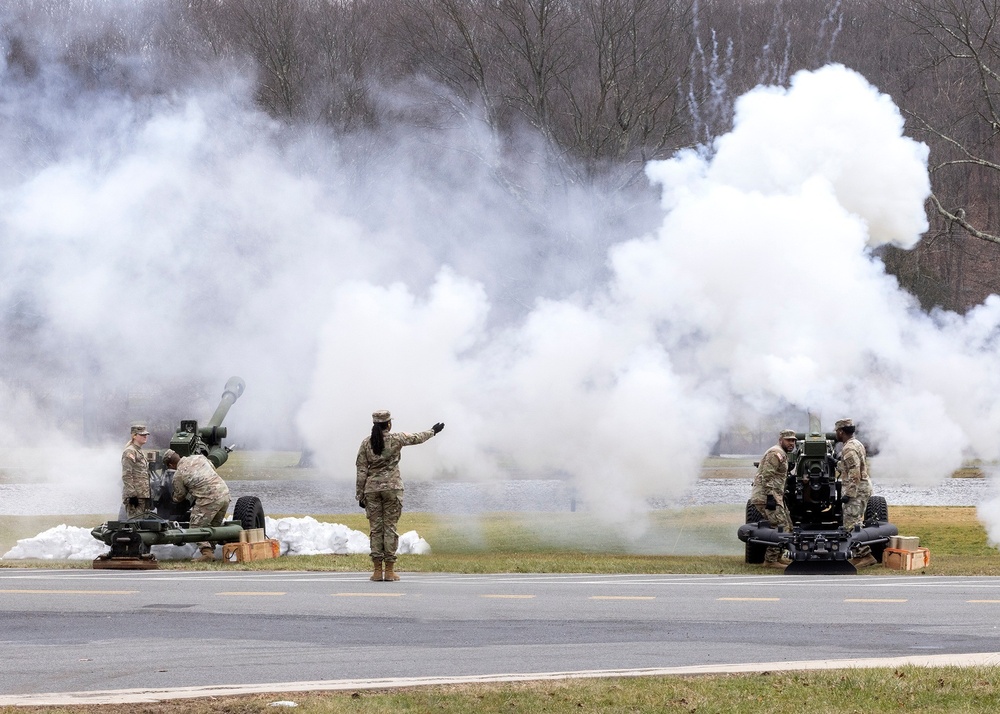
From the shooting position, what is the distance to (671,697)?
355 inches

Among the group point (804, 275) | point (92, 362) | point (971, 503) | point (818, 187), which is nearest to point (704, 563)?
point (804, 275)

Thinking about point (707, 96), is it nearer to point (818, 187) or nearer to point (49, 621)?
point (818, 187)

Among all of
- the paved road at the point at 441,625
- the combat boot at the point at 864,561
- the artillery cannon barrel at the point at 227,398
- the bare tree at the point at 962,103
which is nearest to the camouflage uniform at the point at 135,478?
the artillery cannon barrel at the point at 227,398

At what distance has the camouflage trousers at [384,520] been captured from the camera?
1650cm

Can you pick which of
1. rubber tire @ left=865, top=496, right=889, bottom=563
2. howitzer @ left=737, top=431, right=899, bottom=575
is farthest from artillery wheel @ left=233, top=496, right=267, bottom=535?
rubber tire @ left=865, top=496, right=889, bottom=563

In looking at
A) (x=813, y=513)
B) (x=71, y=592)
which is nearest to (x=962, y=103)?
(x=813, y=513)

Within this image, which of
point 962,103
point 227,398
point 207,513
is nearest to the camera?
point 207,513

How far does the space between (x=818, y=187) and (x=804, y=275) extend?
168 centimetres

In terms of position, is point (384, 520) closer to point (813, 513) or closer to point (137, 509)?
point (137, 509)

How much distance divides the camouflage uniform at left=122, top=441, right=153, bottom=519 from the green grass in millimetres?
11491

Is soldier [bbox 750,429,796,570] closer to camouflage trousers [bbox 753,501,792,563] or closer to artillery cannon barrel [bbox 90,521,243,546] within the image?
camouflage trousers [bbox 753,501,792,563]

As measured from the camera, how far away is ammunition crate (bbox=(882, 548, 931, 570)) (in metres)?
19.0

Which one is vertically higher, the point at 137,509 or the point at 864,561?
the point at 137,509

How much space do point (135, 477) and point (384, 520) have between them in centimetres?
519
